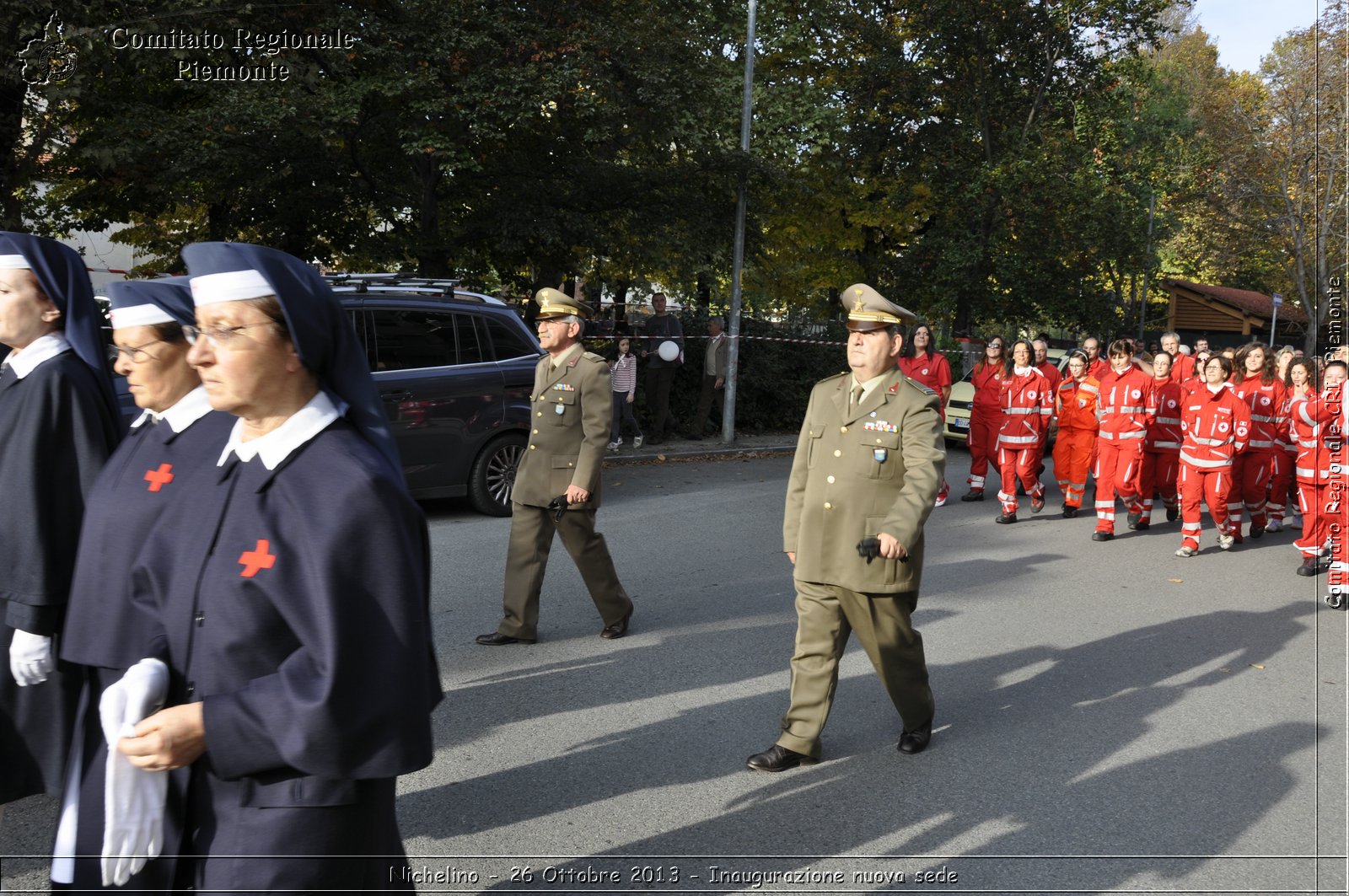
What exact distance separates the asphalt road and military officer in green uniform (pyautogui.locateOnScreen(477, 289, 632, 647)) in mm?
296

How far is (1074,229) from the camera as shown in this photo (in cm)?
2638

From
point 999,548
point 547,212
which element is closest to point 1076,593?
point 999,548

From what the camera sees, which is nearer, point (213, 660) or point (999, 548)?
point (213, 660)

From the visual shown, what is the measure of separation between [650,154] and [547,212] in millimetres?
1910

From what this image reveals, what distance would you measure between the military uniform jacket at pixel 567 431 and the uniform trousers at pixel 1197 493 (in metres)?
6.18

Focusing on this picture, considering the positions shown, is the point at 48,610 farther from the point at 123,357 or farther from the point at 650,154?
the point at 650,154

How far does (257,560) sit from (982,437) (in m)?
11.7

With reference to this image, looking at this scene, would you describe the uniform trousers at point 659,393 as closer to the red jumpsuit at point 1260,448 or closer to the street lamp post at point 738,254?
the street lamp post at point 738,254

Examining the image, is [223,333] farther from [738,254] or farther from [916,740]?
[738,254]

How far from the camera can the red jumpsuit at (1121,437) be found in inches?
440

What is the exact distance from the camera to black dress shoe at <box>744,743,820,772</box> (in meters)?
4.99

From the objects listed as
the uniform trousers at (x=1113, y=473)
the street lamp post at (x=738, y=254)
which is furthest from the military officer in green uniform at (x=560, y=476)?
the street lamp post at (x=738, y=254)

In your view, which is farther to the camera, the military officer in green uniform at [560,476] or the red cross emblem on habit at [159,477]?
the military officer in green uniform at [560,476]

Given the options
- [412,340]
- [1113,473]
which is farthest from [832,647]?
[1113,473]
